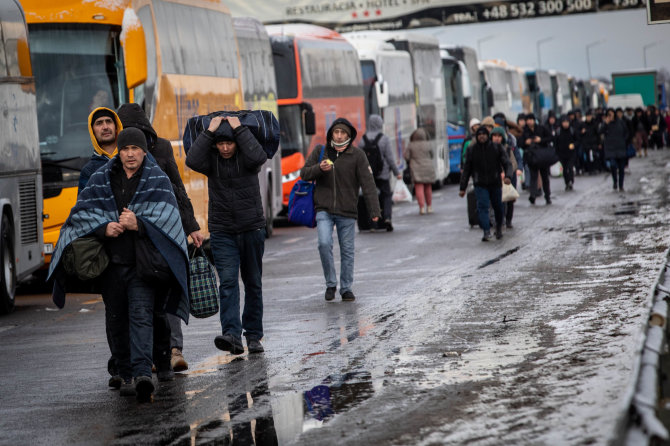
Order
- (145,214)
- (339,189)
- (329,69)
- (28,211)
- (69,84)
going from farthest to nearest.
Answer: (329,69)
(69,84)
(28,211)
(339,189)
(145,214)

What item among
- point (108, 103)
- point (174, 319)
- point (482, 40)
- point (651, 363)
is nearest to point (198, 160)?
point (174, 319)

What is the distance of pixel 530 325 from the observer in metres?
10.8

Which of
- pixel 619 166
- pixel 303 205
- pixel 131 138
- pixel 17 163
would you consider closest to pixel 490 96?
pixel 619 166

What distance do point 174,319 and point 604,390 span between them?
131 inches

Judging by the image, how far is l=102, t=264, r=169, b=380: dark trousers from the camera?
Answer: 8656 mm

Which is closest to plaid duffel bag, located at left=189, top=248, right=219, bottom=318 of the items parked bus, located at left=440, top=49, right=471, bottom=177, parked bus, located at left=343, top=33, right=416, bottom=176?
parked bus, located at left=343, top=33, right=416, bottom=176

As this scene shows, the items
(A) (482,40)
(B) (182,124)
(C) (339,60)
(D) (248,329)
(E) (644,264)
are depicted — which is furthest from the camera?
(A) (482,40)

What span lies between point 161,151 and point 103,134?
2.16ft

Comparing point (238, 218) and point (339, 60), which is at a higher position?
point (339, 60)

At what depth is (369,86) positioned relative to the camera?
34250mm

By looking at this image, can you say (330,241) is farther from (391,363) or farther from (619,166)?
(619,166)

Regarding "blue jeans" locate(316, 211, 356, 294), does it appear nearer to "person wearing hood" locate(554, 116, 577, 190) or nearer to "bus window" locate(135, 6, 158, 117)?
"bus window" locate(135, 6, 158, 117)

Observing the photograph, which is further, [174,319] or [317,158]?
[317,158]

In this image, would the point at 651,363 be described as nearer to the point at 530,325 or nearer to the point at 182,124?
the point at 530,325
